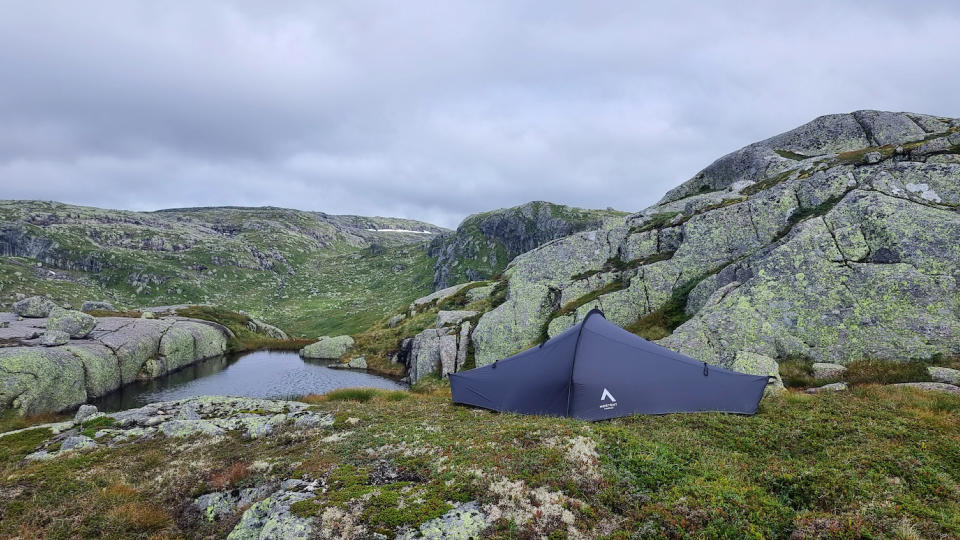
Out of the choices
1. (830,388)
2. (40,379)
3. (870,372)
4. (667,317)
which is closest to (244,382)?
(40,379)

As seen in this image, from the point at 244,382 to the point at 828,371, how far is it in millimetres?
57217

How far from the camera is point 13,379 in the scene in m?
34.8

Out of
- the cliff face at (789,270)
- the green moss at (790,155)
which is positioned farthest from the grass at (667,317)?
the green moss at (790,155)

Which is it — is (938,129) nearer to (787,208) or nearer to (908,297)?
(787,208)

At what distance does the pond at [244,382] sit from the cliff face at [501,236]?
81467 millimetres

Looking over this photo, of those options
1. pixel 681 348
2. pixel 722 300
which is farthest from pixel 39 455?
pixel 722 300

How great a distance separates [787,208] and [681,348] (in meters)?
19.3

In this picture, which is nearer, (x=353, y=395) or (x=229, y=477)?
(x=229, y=477)

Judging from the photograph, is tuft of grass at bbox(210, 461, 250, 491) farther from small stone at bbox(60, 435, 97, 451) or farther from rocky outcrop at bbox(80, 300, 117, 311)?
rocky outcrop at bbox(80, 300, 117, 311)

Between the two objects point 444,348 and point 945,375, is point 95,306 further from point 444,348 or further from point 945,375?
point 945,375

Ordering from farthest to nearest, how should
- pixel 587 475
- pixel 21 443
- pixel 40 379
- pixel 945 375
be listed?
pixel 40 379
pixel 21 443
pixel 945 375
pixel 587 475

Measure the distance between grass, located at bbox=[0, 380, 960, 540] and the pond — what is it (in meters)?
26.7

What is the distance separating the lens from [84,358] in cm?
4188

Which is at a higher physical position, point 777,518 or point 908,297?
point 908,297
